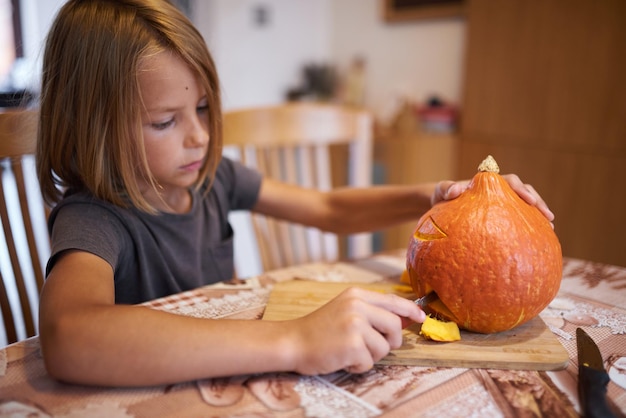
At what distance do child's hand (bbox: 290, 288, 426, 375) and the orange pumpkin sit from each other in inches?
3.3

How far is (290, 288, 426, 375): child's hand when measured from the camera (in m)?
0.53

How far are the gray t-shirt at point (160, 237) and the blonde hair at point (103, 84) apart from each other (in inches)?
1.8

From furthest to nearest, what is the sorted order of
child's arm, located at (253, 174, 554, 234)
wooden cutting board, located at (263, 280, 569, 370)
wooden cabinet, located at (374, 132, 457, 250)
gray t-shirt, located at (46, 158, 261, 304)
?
1. wooden cabinet, located at (374, 132, 457, 250)
2. child's arm, located at (253, 174, 554, 234)
3. gray t-shirt, located at (46, 158, 261, 304)
4. wooden cutting board, located at (263, 280, 569, 370)

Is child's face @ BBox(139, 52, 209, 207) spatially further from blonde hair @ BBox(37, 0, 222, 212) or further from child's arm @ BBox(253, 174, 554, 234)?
child's arm @ BBox(253, 174, 554, 234)

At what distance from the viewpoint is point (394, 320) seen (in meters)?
0.55

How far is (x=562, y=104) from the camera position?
195 centimetres

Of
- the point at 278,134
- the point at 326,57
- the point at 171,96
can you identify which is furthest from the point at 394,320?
A: the point at 326,57

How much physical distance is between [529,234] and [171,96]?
534mm

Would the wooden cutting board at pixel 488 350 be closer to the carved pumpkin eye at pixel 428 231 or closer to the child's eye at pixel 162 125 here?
the carved pumpkin eye at pixel 428 231

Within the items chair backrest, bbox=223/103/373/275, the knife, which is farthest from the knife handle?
chair backrest, bbox=223/103/373/275

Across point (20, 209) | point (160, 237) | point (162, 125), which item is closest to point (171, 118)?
point (162, 125)

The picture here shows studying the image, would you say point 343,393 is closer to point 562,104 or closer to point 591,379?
point 591,379

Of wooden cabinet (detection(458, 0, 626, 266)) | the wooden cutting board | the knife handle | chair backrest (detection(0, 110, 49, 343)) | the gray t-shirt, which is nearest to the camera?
the knife handle

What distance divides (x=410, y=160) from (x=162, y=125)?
5.69 feet
